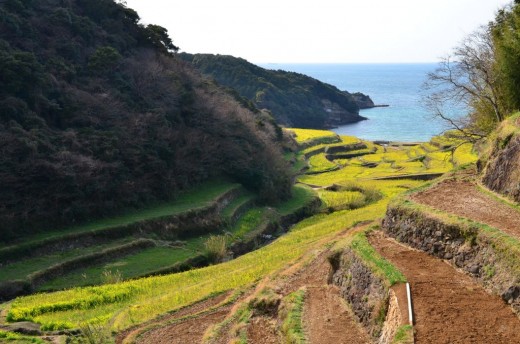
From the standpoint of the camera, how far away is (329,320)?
13148 millimetres

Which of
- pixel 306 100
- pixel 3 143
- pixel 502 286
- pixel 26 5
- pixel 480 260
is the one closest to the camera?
pixel 502 286

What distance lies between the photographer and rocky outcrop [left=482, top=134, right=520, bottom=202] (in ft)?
52.9

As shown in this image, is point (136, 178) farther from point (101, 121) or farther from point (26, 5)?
point (26, 5)

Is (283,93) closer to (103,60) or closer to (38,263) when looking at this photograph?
(103,60)

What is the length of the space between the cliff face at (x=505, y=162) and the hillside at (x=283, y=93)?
10397 centimetres

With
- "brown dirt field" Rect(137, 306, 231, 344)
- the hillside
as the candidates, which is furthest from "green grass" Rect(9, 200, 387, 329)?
the hillside

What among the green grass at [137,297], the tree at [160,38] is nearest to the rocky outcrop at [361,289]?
the green grass at [137,297]

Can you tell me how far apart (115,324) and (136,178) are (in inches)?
822

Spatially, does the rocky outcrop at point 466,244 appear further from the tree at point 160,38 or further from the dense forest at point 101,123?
the tree at point 160,38

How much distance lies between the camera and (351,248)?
594 inches

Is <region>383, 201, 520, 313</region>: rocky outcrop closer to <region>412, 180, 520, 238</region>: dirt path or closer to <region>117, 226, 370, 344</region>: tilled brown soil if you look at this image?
<region>412, 180, 520, 238</region>: dirt path

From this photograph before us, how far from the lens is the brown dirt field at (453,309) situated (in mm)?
10062

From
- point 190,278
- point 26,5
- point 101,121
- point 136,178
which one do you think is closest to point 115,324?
point 190,278

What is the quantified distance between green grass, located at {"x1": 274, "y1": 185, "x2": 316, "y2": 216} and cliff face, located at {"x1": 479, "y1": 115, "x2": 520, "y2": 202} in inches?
1028
